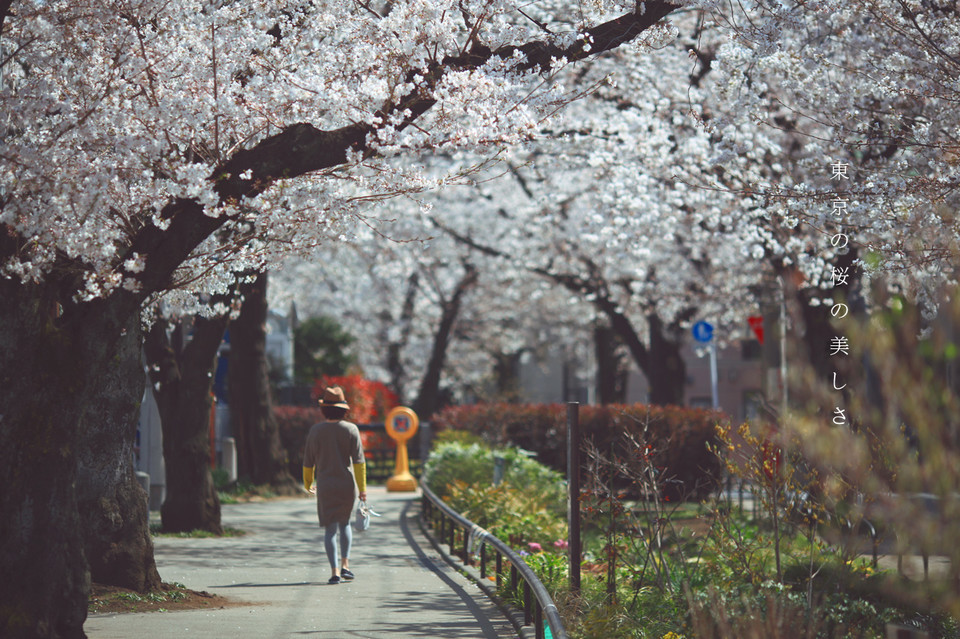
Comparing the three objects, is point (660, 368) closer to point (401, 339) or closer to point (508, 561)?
point (508, 561)

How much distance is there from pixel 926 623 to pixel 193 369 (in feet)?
31.4

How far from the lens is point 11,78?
9148mm

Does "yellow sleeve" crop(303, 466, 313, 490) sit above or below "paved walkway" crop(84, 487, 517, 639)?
above

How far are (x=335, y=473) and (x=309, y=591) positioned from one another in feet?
4.04

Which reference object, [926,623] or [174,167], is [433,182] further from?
[926,623]

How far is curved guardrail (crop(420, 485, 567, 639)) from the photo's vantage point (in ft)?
22.6

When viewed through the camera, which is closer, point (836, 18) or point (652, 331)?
point (836, 18)

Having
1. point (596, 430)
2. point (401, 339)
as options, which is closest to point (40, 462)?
point (596, 430)

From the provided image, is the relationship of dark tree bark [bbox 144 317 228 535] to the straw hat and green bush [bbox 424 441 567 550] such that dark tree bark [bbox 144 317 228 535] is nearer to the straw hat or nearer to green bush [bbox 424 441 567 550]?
green bush [bbox 424 441 567 550]

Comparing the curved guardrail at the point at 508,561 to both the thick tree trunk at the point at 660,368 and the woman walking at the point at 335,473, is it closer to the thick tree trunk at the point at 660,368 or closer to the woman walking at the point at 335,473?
the woman walking at the point at 335,473

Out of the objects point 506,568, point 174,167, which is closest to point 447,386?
point 506,568

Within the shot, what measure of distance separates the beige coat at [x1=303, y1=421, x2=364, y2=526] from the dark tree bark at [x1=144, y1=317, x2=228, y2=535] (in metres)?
3.71

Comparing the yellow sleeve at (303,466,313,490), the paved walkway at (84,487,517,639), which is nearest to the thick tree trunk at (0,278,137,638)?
the paved walkway at (84,487,517,639)

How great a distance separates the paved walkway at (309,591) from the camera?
8.78m
